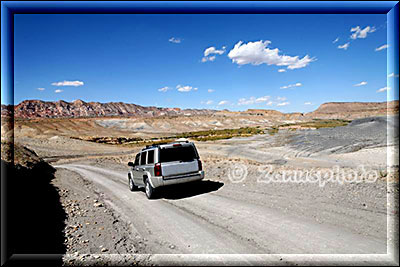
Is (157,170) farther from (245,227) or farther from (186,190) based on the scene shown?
(245,227)

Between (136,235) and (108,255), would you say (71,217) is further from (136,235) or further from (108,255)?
(108,255)

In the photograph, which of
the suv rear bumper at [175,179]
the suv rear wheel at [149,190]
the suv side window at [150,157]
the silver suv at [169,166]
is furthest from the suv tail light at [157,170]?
the suv rear wheel at [149,190]

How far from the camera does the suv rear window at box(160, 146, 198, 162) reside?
8.62 metres

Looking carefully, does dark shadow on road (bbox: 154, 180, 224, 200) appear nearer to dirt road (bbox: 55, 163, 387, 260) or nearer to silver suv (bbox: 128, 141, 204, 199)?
silver suv (bbox: 128, 141, 204, 199)

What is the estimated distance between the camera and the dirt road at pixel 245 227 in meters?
4.32

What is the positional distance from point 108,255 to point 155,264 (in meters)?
1.02

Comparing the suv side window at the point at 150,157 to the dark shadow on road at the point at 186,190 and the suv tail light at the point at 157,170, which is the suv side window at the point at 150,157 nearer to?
the suv tail light at the point at 157,170

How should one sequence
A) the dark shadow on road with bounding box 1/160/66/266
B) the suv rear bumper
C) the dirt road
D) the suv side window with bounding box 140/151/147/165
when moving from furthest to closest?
the suv side window with bounding box 140/151/147/165
the suv rear bumper
the dirt road
the dark shadow on road with bounding box 1/160/66/266

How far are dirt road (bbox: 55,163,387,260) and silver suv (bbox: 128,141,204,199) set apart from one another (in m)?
0.75

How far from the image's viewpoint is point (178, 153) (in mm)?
8852

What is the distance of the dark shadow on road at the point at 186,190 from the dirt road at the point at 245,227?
2.21 ft

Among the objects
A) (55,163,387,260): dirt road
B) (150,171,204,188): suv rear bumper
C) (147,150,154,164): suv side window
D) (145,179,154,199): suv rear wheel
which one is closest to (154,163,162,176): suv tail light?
(150,171,204,188): suv rear bumper

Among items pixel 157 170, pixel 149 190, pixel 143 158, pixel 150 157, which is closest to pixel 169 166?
pixel 157 170

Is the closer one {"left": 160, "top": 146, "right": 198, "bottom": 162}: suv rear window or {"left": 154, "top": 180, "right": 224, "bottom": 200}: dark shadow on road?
{"left": 160, "top": 146, "right": 198, "bottom": 162}: suv rear window
